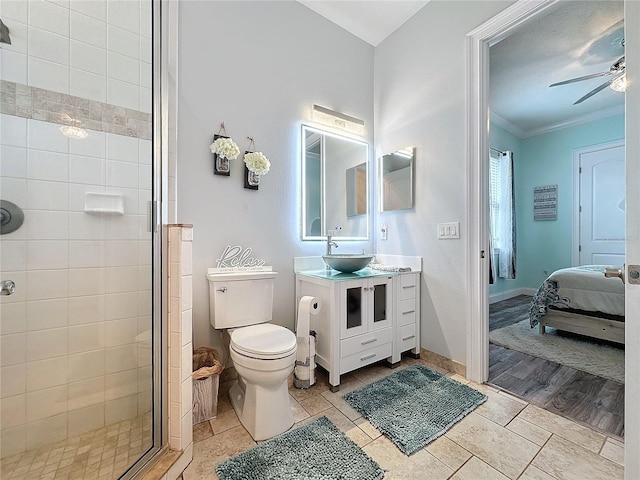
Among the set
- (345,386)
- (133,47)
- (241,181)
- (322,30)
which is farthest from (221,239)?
(322,30)

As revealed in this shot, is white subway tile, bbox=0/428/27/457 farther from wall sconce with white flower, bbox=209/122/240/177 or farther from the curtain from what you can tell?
the curtain

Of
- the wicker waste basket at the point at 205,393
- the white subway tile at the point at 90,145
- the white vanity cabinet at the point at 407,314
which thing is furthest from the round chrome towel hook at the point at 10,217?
the white vanity cabinet at the point at 407,314

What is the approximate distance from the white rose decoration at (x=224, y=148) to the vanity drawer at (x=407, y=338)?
1.77 meters

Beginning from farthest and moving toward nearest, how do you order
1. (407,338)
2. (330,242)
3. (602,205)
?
(602,205) < (330,242) < (407,338)

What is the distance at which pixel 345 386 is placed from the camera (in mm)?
1798

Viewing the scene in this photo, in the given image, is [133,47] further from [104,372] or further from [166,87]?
[104,372]

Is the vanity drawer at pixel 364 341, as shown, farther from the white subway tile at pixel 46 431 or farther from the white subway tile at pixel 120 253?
the white subway tile at pixel 46 431

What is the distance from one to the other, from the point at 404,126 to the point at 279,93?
109 cm

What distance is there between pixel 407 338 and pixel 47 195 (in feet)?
7.67

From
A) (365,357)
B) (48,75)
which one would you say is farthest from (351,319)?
(48,75)

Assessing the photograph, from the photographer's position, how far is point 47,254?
1.23 meters

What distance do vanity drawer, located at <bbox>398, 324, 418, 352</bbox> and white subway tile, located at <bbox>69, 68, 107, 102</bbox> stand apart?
236 cm

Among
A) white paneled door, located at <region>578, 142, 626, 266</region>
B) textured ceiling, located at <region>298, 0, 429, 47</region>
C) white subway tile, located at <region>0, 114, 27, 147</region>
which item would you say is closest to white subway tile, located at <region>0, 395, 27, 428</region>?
white subway tile, located at <region>0, 114, 27, 147</region>

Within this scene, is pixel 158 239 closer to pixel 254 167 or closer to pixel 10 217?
pixel 10 217
